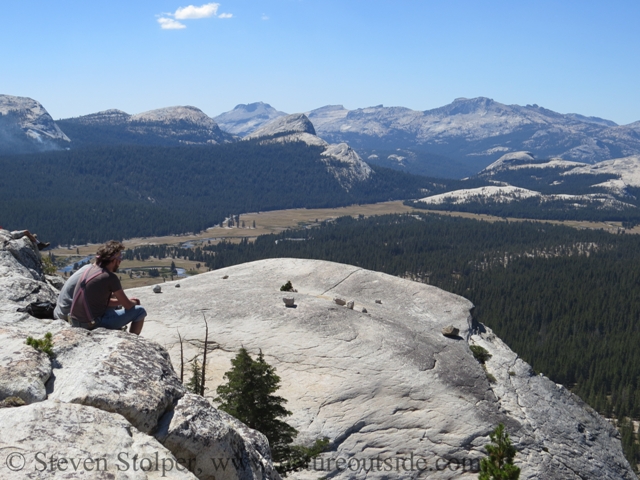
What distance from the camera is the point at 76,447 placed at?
542 inches

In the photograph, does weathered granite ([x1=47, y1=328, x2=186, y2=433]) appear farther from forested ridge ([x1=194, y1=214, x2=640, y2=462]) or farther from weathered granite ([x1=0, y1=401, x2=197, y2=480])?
forested ridge ([x1=194, y1=214, x2=640, y2=462])

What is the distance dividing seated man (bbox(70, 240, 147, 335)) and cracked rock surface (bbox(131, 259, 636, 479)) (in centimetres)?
1598

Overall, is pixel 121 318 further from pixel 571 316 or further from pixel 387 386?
pixel 571 316

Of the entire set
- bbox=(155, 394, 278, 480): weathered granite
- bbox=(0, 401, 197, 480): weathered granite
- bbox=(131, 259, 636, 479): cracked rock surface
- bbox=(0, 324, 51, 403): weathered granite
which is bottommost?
bbox=(131, 259, 636, 479): cracked rock surface

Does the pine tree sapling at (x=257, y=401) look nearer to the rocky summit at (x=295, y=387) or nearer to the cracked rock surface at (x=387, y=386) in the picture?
the cracked rock surface at (x=387, y=386)

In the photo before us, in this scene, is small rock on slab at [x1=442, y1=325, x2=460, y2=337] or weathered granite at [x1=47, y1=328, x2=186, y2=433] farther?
small rock on slab at [x1=442, y1=325, x2=460, y2=337]

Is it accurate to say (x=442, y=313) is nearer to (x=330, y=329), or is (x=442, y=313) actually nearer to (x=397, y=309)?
(x=397, y=309)

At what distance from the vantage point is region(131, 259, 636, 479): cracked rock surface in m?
34.2

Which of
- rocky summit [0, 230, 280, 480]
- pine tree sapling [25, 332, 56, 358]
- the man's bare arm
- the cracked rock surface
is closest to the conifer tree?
the cracked rock surface

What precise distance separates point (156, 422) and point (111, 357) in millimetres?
2343

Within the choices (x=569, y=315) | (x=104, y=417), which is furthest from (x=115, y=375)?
(x=569, y=315)

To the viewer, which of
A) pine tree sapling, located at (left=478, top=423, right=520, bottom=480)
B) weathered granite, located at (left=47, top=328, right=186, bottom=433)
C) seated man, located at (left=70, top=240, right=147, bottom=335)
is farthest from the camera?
pine tree sapling, located at (left=478, top=423, right=520, bottom=480)

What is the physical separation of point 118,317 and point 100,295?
1182mm

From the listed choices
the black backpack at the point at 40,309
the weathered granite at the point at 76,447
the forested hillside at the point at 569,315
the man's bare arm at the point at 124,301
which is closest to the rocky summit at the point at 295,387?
the weathered granite at the point at 76,447
